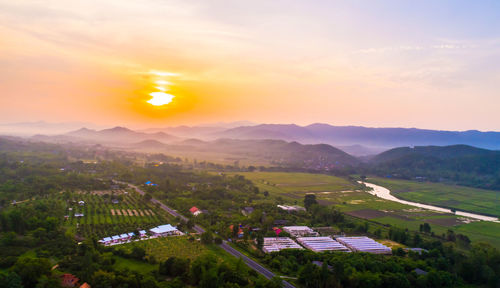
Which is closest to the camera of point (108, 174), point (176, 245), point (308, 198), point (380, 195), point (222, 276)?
point (222, 276)

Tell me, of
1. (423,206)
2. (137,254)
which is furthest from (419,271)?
(423,206)

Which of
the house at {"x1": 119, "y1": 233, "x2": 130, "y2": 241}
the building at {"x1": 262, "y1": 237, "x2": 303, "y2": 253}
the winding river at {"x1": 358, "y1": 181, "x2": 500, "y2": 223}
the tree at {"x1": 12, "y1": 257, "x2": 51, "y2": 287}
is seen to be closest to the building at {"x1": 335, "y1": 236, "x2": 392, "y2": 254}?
the building at {"x1": 262, "y1": 237, "x2": 303, "y2": 253}

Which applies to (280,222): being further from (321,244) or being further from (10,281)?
(10,281)

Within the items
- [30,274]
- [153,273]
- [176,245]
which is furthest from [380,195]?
[30,274]

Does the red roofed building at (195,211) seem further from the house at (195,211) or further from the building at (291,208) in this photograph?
the building at (291,208)

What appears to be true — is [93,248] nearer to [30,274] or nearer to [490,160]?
[30,274]

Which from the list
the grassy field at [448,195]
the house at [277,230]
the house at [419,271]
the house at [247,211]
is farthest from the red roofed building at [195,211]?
the grassy field at [448,195]
